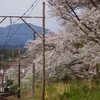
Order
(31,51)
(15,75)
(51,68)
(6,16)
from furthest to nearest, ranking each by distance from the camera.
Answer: (15,75) < (31,51) < (51,68) < (6,16)

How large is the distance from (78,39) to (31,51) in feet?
20.6

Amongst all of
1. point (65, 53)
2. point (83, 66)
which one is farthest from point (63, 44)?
point (83, 66)

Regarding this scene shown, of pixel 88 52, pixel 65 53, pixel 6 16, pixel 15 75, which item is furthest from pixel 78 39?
pixel 15 75

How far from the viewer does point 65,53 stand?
1717 cm

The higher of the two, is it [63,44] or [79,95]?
[63,44]

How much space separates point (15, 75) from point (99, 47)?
1046 inches

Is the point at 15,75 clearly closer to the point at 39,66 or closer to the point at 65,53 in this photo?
the point at 39,66

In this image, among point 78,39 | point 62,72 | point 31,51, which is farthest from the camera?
point 31,51

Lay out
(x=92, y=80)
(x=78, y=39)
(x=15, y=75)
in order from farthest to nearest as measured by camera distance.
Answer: (x=15, y=75)
(x=92, y=80)
(x=78, y=39)

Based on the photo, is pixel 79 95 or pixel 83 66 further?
pixel 83 66

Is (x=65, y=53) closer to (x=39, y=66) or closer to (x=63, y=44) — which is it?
(x=63, y=44)

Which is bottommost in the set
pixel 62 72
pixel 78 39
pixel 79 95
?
pixel 79 95

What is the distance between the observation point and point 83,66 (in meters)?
17.2

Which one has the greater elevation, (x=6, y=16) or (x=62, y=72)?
(x=6, y=16)
